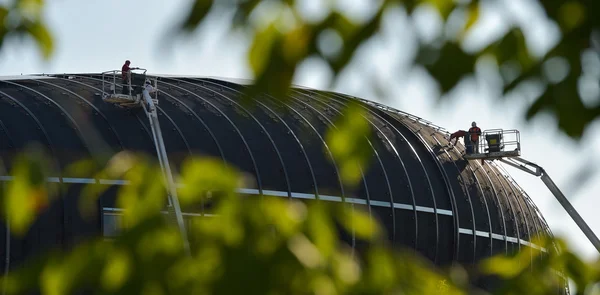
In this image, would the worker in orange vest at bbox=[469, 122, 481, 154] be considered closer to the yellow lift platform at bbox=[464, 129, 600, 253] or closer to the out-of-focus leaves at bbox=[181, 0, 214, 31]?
the yellow lift platform at bbox=[464, 129, 600, 253]

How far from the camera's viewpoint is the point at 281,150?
49.0 metres

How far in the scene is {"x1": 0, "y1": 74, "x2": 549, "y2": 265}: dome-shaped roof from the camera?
45.0 meters

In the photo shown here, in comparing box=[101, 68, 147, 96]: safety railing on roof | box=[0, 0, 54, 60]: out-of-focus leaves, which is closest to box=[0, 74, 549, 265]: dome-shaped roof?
box=[101, 68, 147, 96]: safety railing on roof

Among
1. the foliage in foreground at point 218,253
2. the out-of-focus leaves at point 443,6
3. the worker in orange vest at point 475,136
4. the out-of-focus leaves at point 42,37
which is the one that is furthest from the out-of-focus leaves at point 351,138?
the worker in orange vest at point 475,136

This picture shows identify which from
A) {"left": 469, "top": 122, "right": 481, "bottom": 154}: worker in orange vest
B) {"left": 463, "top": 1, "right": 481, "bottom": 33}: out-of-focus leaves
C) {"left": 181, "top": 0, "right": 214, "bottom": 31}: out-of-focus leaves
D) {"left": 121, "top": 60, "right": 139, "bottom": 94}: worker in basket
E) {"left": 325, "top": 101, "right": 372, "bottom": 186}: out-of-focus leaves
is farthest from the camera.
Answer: {"left": 469, "top": 122, "right": 481, "bottom": 154}: worker in orange vest

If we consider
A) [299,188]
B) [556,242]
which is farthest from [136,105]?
[556,242]

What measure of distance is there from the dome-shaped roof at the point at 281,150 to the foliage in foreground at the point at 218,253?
37.4 m

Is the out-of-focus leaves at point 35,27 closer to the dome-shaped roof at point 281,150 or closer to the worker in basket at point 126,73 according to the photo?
the dome-shaped roof at point 281,150

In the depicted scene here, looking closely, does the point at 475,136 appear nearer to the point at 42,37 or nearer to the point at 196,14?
the point at 42,37

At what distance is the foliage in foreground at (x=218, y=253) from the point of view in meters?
4.33

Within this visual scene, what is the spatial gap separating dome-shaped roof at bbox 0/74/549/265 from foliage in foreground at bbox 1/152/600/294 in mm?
37418

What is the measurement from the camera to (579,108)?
457cm

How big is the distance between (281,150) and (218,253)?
4457 cm

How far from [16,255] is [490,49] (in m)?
39.6
